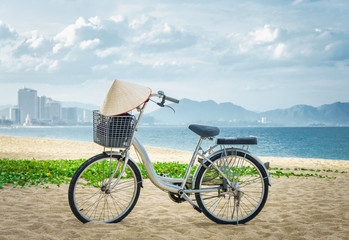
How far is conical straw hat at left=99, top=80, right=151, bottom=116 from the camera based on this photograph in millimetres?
3477

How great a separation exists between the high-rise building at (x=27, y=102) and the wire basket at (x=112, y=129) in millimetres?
189528

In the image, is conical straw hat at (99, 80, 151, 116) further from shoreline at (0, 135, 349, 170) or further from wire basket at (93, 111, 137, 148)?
shoreline at (0, 135, 349, 170)

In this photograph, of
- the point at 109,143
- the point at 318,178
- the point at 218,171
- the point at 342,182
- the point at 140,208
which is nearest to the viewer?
the point at 109,143

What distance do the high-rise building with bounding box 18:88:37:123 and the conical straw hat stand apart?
190m

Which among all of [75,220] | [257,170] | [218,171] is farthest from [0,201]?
[257,170]

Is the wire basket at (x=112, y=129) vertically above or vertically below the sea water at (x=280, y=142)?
above

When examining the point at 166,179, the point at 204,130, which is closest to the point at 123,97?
the point at 204,130

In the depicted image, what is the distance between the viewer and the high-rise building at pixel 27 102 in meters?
178

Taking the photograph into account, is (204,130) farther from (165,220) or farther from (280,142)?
(280,142)

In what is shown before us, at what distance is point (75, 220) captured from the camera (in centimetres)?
403

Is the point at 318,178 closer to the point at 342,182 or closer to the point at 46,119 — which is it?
the point at 342,182

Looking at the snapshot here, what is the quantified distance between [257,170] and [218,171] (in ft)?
1.70

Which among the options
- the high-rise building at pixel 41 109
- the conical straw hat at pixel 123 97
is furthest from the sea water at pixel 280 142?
the high-rise building at pixel 41 109

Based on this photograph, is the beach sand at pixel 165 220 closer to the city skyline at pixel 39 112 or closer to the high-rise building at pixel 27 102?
the city skyline at pixel 39 112
